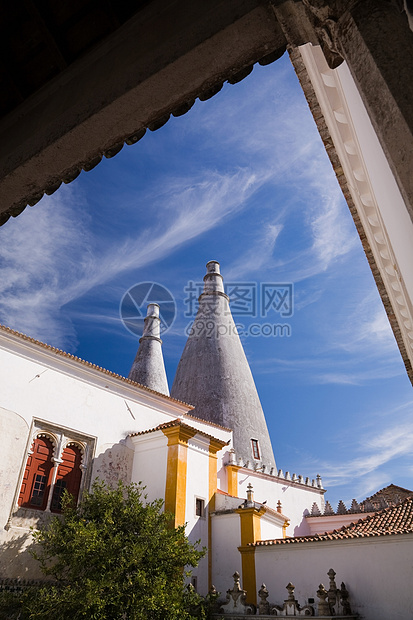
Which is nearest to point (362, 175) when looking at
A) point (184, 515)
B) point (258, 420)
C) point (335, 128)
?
point (335, 128)

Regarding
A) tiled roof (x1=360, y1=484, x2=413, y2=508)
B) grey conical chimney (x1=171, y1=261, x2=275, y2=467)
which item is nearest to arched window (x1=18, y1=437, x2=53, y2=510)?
grey conical chimney (x1=171, y1=261, x2=275, y2=467)

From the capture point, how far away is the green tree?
805 centimetres

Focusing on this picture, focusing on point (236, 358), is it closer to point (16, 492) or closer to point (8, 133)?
point (16, 492)

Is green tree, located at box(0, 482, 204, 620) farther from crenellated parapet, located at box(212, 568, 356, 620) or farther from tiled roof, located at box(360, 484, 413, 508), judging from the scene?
tiled roof, located at box(360, 484, 413, 508)

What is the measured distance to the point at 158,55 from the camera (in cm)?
189

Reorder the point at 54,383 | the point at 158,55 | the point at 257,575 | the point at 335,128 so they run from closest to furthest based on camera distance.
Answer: the point at 158,55 < the point at 335,128 < the point at 257,575 < the point at 54,383

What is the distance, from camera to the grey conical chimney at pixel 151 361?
2792 cm

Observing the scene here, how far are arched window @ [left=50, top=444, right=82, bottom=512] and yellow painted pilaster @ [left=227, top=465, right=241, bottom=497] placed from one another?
714cm

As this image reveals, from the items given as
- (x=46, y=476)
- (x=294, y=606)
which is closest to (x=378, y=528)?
(x=294, y=606)

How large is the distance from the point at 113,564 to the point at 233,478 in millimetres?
9318

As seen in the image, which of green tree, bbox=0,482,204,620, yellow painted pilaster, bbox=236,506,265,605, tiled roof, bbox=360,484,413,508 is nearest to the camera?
green tree, bbox=0,482,204,620

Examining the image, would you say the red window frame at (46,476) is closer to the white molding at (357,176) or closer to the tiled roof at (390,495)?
the white molding at (357,176)

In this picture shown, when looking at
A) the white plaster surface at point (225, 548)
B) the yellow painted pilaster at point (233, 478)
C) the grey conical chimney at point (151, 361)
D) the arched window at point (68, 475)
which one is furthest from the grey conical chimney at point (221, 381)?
the arched window at point (68, 475)

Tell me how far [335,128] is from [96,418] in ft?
34.8
